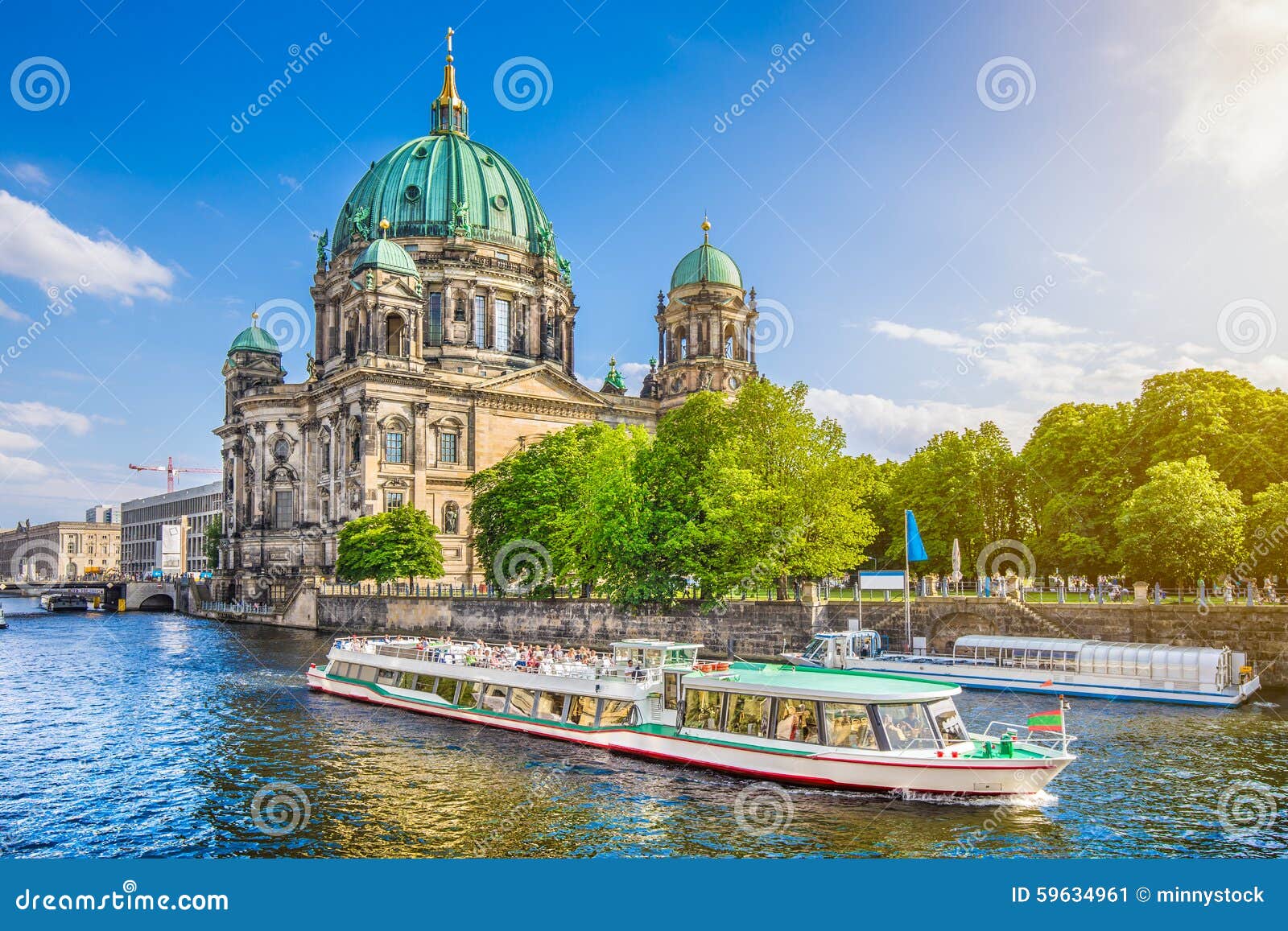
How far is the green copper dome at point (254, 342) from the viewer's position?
11181 centimetres

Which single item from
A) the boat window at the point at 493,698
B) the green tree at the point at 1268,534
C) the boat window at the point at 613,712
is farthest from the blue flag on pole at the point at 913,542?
the boat window at the point at 493,698

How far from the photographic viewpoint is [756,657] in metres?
52.6

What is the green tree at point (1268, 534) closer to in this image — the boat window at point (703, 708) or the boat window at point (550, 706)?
the boat window at point (703, 708)

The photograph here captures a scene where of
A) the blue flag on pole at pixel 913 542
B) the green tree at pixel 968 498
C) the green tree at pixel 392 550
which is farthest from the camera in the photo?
the green tree at pixel 392 550

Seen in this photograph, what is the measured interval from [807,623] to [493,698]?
19.7m

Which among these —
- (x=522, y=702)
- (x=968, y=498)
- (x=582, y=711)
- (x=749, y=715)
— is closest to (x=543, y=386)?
(x=968, y=498)

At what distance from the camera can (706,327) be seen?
99.5 m

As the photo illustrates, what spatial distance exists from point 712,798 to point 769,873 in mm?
11329

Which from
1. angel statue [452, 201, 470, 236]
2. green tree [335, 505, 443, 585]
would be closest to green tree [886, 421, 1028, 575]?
green tree [335, 505, 443, 585]

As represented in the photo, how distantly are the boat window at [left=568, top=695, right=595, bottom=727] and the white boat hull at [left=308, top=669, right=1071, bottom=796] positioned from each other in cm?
35

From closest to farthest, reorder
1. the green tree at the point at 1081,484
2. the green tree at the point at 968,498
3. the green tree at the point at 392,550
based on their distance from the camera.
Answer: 1. the green tree at the point at 1081,484
2. the green tree at the point at 968,498
3. the green tree at the point at 392,550

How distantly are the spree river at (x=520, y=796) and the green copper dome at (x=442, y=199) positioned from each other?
7078cm

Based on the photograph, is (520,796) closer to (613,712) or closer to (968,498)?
(613,712)

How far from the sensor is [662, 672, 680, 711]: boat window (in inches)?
1260
